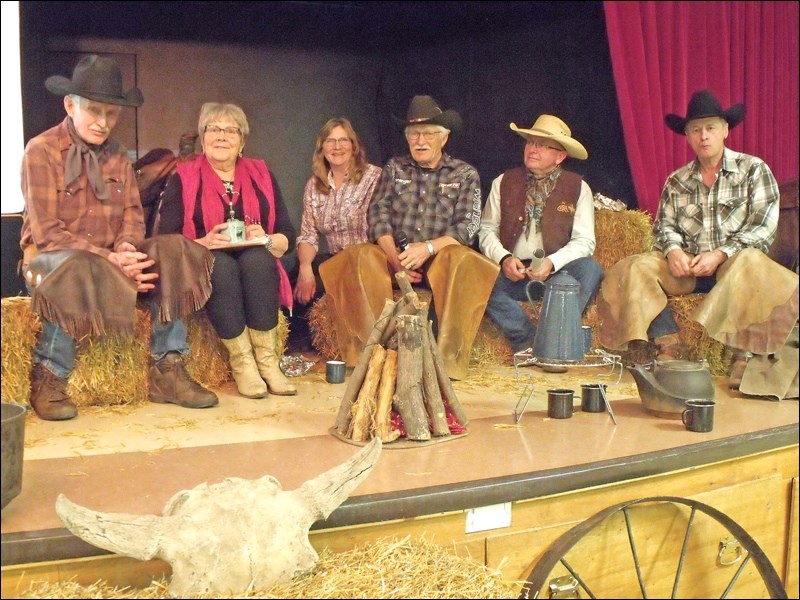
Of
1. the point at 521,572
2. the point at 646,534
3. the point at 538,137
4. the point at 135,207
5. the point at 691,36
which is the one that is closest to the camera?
the point at 521,572

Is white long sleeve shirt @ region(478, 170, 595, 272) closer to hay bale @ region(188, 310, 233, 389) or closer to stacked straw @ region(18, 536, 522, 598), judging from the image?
hay bale @ region(188, 310, 233, 389)

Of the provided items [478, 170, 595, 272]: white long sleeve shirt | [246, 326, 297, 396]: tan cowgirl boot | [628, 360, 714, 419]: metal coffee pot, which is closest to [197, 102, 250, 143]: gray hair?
[246, 326, 297, 396]: tan cowgirl boot

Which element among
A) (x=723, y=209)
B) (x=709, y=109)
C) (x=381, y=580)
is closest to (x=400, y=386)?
(x=381, y=580)

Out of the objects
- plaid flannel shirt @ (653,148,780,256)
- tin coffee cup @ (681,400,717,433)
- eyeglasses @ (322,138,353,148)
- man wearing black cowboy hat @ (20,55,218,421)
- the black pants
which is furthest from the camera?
eyeglasses @ (322,138,353,148)

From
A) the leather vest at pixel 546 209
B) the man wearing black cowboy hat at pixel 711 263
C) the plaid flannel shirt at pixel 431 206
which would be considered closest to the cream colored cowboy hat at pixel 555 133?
the leather vest at pixel 546 209

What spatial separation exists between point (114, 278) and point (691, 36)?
3.10m

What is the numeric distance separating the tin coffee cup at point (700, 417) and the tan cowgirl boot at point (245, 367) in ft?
5.09

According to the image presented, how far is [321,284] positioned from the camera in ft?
13.9

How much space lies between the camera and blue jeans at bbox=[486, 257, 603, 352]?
4.02 meters

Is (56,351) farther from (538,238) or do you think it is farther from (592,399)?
(538,238)

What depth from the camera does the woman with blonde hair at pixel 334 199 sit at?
4.25 metres

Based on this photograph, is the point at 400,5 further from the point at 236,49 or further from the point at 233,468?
the point at 233,468

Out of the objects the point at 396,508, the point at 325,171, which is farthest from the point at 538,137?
the point at 396,508

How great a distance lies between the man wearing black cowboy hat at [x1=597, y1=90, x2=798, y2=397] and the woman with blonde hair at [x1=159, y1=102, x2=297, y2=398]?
4.72 feet
